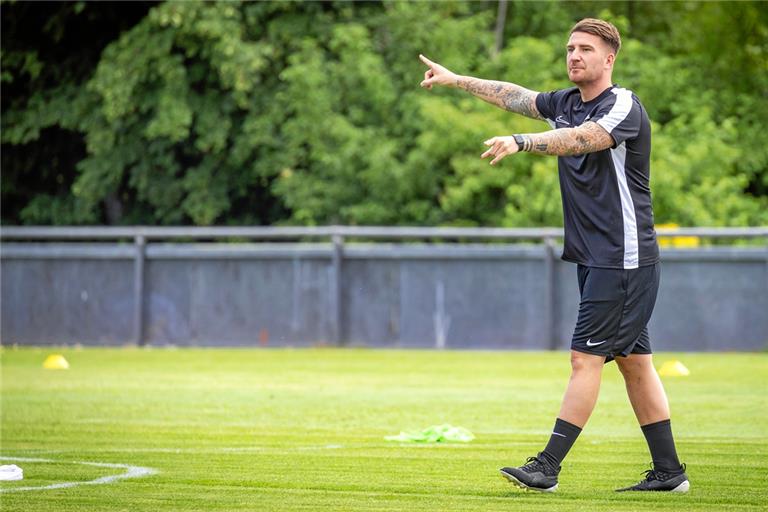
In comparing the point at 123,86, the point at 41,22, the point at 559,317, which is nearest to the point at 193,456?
the point at 559,317

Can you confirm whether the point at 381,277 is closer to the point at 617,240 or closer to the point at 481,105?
the point at 481,105

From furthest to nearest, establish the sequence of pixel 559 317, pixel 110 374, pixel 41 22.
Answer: pixel 41 22
pixel 559 317
pixel 110 374

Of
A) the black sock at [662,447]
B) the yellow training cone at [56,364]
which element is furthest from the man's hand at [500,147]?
the yellow training cone at [56,364]

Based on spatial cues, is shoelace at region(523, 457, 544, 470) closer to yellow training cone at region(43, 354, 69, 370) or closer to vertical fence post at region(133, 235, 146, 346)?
yellow training cone at region(43, 354, 69, 370)

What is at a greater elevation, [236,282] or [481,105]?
[481,105]

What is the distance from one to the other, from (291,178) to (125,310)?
5.77 m

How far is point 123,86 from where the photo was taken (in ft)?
92.0

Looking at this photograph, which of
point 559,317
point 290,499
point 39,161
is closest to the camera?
point 290,499

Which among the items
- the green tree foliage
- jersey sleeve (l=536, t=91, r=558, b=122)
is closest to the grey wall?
the green tree foliage

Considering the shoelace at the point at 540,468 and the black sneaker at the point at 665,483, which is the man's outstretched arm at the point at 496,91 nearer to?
the shoelace at the point at 540,468

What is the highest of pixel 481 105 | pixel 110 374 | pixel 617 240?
pixel 481 105

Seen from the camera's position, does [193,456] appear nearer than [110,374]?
Yes

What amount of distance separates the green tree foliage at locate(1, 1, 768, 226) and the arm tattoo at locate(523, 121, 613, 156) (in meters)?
19.5

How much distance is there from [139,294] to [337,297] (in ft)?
10.9
